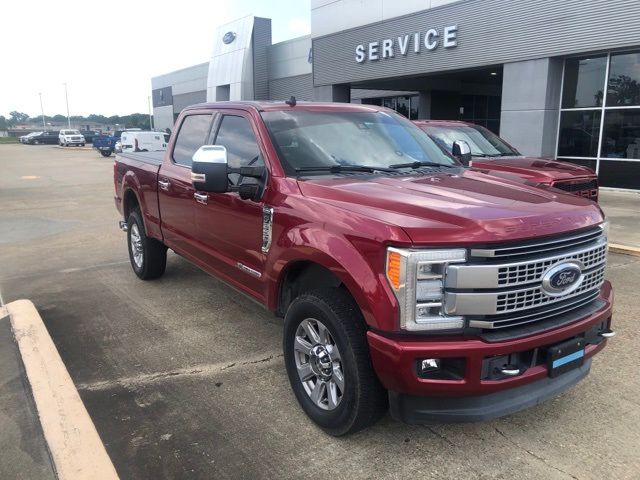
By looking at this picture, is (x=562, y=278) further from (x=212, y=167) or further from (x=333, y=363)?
(x=212, y=167)

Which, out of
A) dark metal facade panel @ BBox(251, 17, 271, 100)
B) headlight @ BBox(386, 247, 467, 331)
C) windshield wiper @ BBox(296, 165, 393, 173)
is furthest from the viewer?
dark metal facade panel @ BBox(251, 17, 271, 100)

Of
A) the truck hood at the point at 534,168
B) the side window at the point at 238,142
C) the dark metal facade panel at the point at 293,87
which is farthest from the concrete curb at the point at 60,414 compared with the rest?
the dark metal facade panel at the point at 293,87

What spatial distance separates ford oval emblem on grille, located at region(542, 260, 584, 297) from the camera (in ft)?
8.89

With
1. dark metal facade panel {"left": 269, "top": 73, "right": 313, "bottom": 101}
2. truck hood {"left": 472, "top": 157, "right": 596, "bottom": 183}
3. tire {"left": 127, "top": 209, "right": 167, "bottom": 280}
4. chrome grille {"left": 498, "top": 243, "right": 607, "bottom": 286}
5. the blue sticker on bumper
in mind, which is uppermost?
dark metal facade panel {"left": 269, "top": 73, "right": 313, "bottom": 101}

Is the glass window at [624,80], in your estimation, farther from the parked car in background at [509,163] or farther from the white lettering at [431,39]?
the parked car in background at [509,163]

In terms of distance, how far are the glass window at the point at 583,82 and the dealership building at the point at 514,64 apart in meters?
0.03

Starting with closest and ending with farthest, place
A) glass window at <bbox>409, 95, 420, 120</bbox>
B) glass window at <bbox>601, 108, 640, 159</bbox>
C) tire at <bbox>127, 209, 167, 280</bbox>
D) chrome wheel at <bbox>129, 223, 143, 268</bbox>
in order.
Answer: tire at <bbox>127, 209, 167, 280</bbox> < chrome wheel at <bbox>129, 223, 143, 268</bbox> < glass window at <bbox>601, 108, 640, 159</bbox> < glass window at <bbox>409, 95, 420, 120</bbox>

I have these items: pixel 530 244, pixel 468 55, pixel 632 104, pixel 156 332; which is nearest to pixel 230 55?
pixel 468 55

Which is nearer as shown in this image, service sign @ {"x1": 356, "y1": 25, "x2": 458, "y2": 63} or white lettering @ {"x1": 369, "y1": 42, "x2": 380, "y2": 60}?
service sign @ {"x1": 356, "y1": 25, "x2": 458, "y2": 63}

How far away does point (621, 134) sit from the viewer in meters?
14.1

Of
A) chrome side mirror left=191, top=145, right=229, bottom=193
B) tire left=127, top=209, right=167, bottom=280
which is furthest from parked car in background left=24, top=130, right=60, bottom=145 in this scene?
chrome side mirror left=191, top=145, right=229, bottom=193

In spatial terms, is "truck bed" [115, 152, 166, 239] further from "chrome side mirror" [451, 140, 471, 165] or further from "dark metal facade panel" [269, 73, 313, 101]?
"dark metal facade panel" [269, 73, 313, 101]

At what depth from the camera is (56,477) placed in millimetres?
2775

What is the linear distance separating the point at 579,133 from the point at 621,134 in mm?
1154
